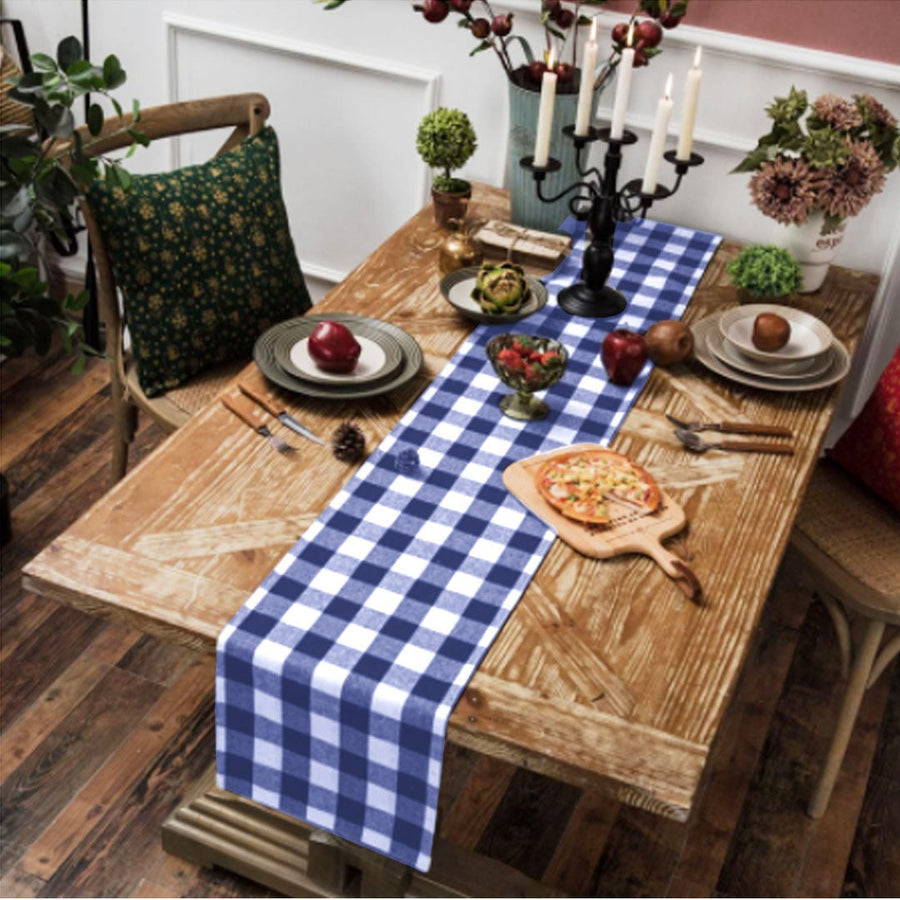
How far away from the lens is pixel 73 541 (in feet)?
5.08

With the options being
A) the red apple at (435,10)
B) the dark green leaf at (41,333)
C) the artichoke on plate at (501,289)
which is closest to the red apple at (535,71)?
the red apple at (435,10)

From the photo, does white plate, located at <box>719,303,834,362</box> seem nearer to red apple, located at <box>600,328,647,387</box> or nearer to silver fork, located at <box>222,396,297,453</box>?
red apple, located at <box>600,328,647,387</box>

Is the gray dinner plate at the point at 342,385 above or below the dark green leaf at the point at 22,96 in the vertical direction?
below

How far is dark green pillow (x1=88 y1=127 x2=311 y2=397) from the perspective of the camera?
2.16m

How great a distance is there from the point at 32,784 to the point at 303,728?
3.11ft

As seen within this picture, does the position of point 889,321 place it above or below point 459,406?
below

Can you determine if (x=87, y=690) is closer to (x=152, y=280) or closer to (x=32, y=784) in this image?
(x=32, y=784)

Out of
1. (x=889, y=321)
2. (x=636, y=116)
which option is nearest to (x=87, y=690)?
(x=636, y=116)

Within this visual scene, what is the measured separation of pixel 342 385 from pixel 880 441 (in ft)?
3.14

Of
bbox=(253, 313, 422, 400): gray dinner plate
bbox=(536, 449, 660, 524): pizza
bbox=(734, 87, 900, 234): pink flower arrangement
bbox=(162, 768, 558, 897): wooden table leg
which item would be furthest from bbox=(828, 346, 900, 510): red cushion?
bbox=(162, 768, 558, 897): wooden table leg

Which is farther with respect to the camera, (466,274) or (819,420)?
(466,274)

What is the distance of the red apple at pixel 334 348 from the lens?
73.5 inches

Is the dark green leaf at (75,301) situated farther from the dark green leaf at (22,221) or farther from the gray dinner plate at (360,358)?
the gray dinner plate at (360,358)

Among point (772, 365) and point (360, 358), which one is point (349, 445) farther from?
point (772, 365)
